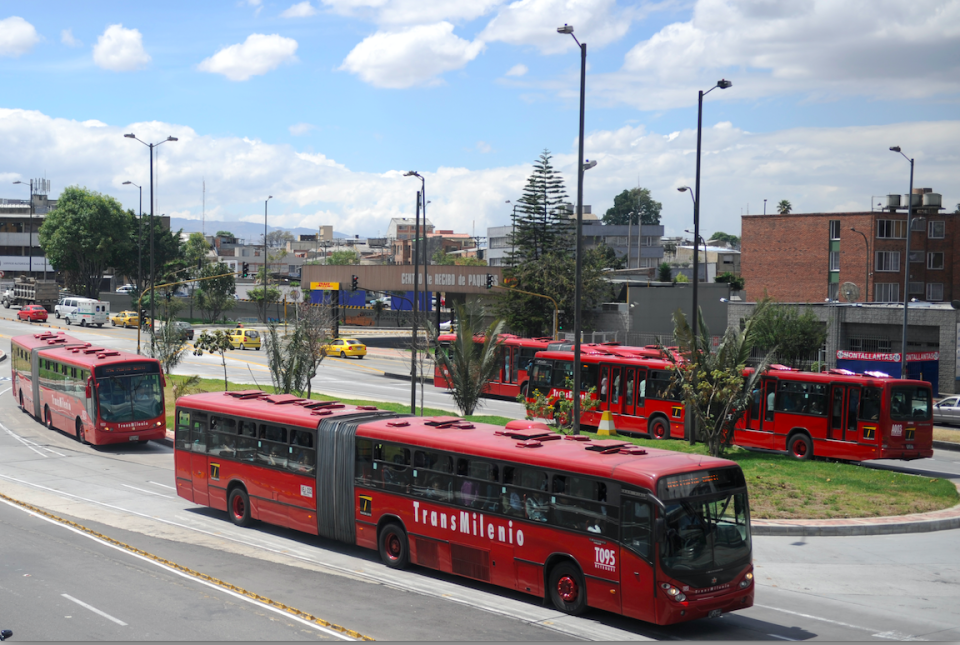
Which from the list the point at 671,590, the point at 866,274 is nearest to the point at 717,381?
the point at 671,590

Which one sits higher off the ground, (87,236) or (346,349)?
(87,236)

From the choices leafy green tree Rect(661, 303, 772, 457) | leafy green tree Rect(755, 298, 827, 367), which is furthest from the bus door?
leafy green tree Rect(755, 298, 827, 367)

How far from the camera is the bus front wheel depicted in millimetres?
14438

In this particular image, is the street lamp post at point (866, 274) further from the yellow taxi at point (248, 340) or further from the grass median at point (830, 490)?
the yellow taxi at point (248, 340)

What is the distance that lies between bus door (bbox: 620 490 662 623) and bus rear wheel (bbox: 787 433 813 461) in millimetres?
15093

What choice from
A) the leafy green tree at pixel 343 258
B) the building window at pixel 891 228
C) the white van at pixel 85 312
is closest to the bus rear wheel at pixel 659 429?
the building window at pixel 891 228

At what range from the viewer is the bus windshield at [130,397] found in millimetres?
27250

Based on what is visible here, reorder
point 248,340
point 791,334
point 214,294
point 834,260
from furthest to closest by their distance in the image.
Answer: point 214,294
point 248,340
point 834,260
point 791,334

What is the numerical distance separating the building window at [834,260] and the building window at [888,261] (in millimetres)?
2648

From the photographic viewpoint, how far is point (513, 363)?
3912 centimetres

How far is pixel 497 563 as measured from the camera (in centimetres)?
1293

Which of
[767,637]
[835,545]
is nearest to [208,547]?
[767,637]

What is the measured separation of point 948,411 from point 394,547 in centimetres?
2777

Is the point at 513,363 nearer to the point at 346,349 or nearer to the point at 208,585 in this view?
the point at 346,349
